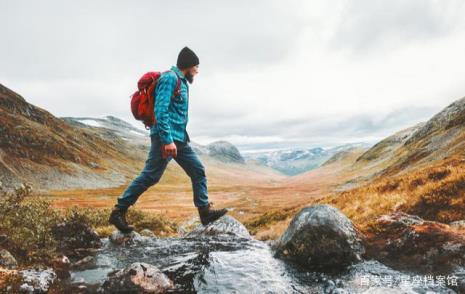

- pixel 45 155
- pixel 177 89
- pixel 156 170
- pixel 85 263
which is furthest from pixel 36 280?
pixel 45 155

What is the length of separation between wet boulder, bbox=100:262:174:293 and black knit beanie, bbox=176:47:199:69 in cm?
554

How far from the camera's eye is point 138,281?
6.92 meters

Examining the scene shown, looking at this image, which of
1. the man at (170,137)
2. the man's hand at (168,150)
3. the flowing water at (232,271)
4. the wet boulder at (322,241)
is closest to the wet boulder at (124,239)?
the flowing water at (232,271)

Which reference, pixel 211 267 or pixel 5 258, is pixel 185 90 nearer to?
pixel 211 267

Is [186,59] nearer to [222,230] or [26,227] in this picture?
[222,230]

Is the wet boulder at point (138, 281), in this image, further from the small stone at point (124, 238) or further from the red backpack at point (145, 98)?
the red backpack at point (145, 98)

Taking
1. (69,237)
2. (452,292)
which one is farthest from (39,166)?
(452,292)

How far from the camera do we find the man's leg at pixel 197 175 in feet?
34.0

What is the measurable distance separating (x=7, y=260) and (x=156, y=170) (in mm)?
4023

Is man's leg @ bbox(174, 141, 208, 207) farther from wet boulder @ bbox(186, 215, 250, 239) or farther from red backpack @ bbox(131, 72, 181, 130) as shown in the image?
wet boulder @ bbox(186, 215, 250, 239)

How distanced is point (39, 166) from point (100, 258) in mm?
133971

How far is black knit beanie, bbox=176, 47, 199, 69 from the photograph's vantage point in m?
10.0

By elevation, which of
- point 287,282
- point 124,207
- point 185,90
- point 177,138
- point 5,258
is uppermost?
point 185,90

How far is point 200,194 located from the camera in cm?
1089
